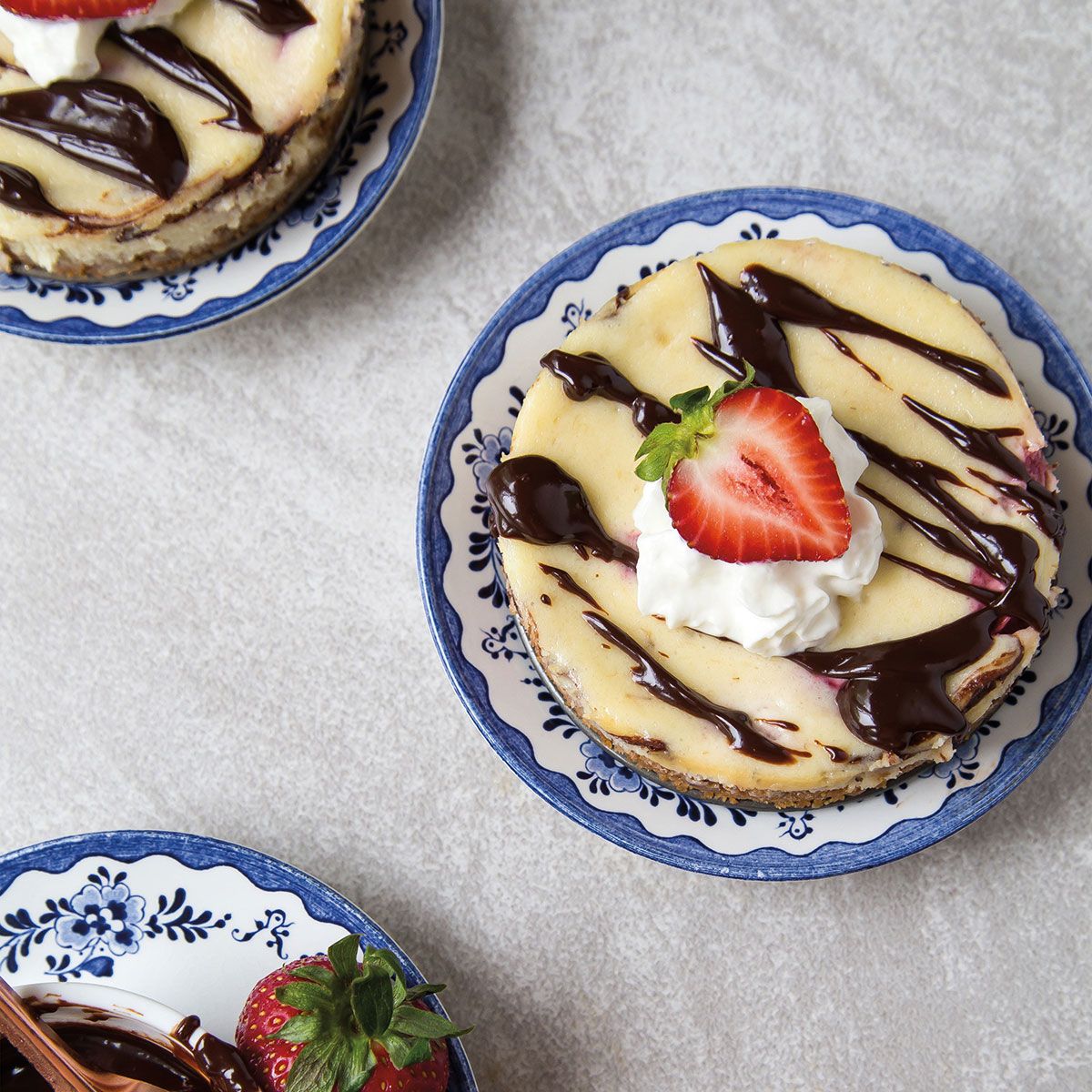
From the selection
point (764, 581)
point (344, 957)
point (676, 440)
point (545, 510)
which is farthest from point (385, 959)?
point (676, 440)

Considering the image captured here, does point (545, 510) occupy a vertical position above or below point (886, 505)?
below

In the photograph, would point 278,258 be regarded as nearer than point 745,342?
No

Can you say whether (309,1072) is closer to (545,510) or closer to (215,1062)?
(215,1062)

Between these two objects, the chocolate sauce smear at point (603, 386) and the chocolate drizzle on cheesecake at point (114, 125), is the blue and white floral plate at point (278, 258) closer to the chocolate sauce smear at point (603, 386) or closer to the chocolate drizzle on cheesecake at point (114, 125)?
the chocolate drizzle on cheesecake at point (114, 125)

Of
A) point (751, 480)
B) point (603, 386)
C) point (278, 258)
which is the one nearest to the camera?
point (751, 480)

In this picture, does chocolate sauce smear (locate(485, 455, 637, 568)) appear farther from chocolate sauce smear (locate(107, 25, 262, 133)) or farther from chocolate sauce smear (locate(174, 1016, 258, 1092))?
chocolate sauce smear (locate(174, 1016, 258, 1092))

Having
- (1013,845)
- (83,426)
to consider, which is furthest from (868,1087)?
(83,426)

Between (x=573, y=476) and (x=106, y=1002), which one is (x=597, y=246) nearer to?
(x=573, y=476)
